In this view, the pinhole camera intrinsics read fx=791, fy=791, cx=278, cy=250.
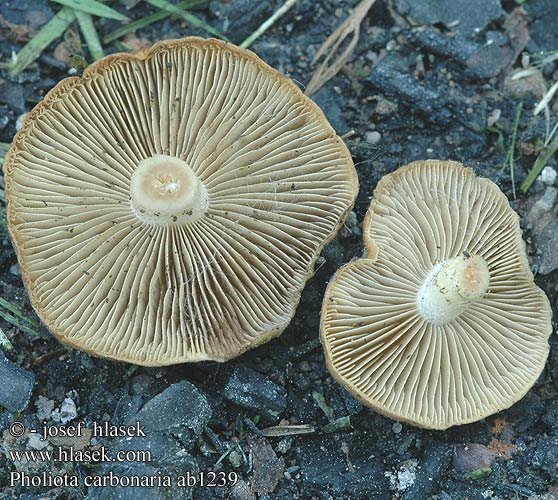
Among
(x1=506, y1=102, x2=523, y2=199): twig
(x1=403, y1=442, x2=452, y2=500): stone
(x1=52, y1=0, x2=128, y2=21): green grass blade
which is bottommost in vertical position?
(x1=403, y1=442, x2=452, y2=500): stone

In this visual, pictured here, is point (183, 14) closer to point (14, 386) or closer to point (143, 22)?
point (143, 22)

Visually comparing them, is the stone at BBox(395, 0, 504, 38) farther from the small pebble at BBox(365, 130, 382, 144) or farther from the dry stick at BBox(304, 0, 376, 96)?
the small pebble at BBox(365, 130, 382, 144)

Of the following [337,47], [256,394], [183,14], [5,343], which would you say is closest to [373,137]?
[337,47]

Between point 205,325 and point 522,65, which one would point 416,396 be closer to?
point 205,325

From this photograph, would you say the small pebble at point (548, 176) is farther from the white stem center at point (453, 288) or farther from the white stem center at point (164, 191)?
the white stem center at point (164, 191)

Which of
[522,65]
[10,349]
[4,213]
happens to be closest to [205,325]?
[10,349]

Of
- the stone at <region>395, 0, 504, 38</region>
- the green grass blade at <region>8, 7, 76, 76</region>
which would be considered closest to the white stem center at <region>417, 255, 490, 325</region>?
the stone at <region>395, 0, 504, 38</region>

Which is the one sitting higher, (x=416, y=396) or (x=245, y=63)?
(x=245, y=63)
